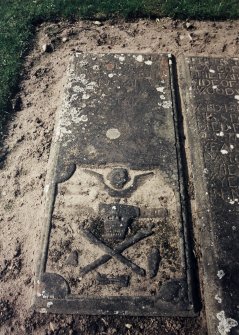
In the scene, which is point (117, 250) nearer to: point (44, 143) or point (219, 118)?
point (44, 143)

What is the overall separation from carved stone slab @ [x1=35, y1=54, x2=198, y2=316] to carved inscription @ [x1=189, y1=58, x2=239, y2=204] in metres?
0.31

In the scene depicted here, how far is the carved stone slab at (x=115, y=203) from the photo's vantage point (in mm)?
2852

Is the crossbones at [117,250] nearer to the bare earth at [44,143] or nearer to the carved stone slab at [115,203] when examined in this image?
the carved stone slab at [115,203]

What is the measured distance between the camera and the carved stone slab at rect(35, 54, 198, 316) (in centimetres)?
285

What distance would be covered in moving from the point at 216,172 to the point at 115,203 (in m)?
1.01

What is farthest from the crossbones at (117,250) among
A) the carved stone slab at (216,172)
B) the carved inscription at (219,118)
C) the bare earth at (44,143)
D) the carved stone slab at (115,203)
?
the carved inscription at (219,118)

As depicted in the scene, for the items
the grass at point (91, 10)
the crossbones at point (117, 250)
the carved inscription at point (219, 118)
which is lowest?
the crossbones at point (117, 250)

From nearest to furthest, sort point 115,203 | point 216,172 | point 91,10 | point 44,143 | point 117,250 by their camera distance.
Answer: point 117,250, point 115,203, point 216,172, point 44,143, point 91,10

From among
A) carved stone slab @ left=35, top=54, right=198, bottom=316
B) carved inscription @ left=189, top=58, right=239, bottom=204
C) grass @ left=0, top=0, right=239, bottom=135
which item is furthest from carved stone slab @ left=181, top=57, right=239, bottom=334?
grass @ left=0, top=0, right=239, bottom=135

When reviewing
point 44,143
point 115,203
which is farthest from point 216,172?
point 44,143

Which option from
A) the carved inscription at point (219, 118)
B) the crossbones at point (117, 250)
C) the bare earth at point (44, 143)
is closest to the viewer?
the bare earth at point (44, 143)

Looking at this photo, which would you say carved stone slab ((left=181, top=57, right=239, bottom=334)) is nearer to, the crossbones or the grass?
the crossbones

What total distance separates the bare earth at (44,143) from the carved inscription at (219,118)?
0.45m

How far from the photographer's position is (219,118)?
395 cm
